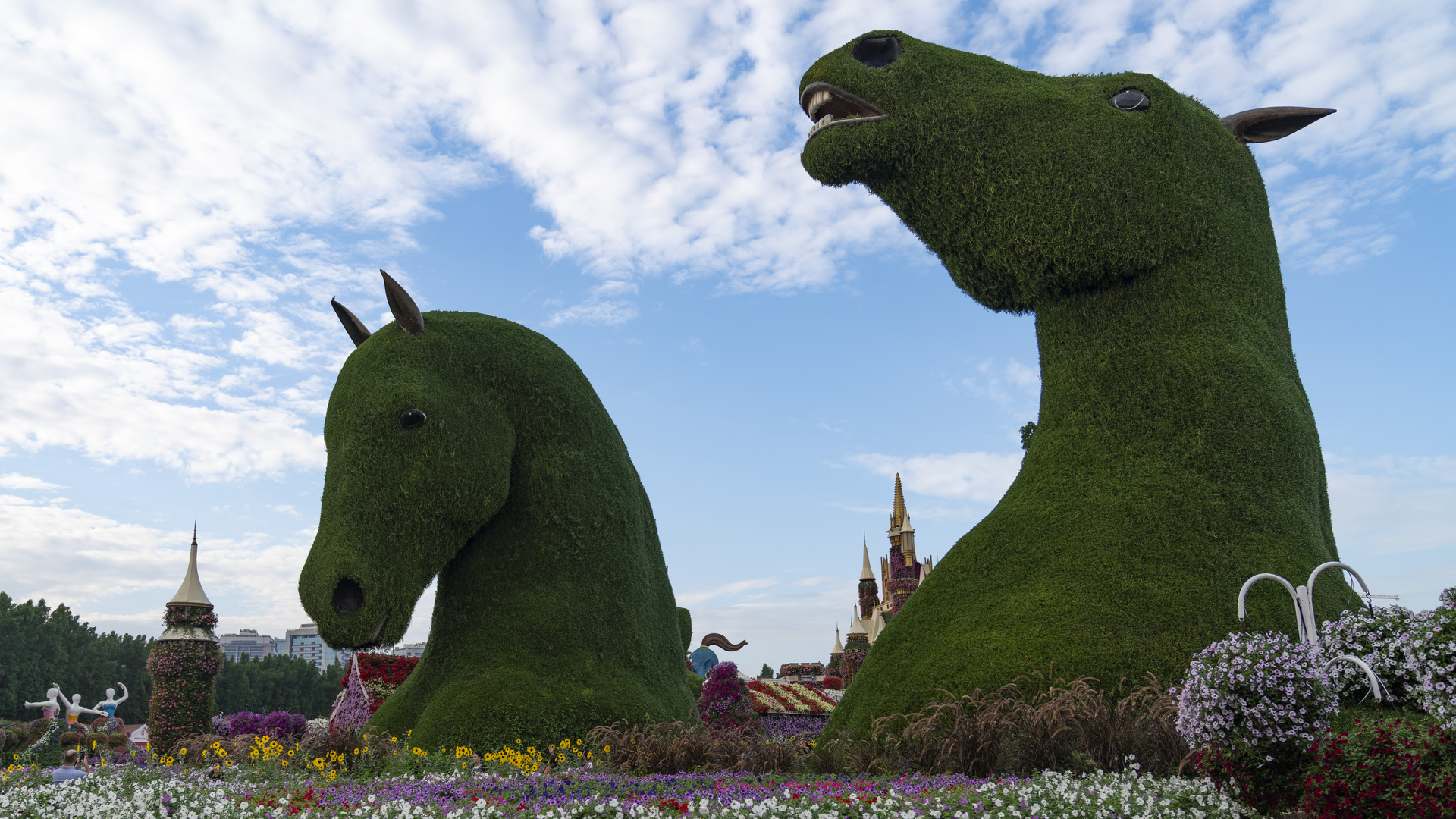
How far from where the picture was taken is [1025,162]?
8.04 metres

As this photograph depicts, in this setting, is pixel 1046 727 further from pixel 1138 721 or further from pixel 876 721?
pixel 876 721

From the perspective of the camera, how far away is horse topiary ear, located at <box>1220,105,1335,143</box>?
29.6 feet

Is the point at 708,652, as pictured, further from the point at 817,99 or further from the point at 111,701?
the point at 111,701

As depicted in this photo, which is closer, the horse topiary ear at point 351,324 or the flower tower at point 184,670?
the horse topiary ear at point 351,324

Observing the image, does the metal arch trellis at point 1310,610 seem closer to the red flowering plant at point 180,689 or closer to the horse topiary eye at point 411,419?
the horse topiary eye at point 411,419

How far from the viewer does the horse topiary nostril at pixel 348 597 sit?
8.78 meters

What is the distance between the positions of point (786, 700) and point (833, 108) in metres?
13.0

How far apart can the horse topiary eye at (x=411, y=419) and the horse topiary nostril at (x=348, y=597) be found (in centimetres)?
166

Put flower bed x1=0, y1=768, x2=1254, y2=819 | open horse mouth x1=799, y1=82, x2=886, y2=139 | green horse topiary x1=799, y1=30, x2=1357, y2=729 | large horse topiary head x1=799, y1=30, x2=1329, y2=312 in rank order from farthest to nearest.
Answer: open horse mouth x1=799, y1=82, x2=886, y2=139 < large horse topiary head x1=799, y1=30, x2=1329, y2=312 < green horse topiary x1=799, y1=30, x2=1357, y2=729 < flower bed x1=0, y1=768, x2=1254, y2=819

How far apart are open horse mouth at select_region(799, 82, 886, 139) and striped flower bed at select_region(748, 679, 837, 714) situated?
10.0 meters

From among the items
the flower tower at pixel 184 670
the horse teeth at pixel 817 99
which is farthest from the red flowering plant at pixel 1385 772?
the flower tower at pixel 184 670

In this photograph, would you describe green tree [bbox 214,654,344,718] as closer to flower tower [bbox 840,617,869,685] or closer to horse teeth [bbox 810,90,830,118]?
flower tower [bbox 840,617,869,685]

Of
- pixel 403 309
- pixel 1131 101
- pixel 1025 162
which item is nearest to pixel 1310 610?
pixel 1025 162

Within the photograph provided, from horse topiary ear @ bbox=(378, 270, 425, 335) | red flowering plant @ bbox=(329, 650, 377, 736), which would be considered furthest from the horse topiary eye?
red flowering plant @ bbox=(329, 650, 377, 736)
